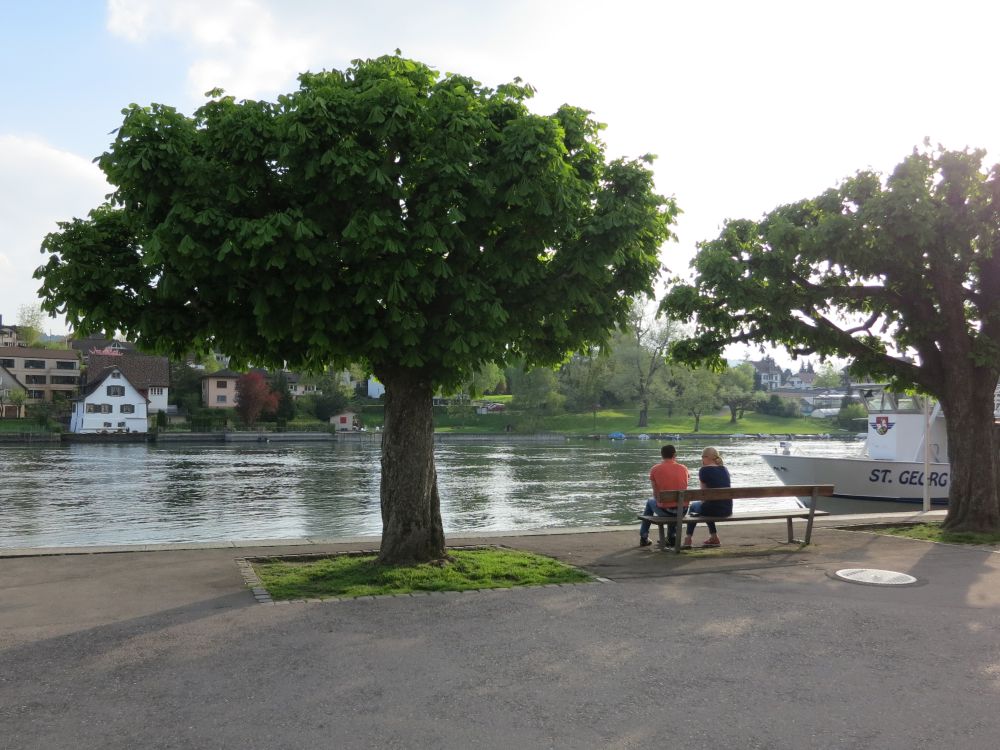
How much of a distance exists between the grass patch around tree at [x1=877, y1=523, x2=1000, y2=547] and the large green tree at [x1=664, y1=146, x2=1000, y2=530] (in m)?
0.45

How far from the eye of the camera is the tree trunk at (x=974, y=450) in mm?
14102

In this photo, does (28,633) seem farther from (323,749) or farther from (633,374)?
(633,374)

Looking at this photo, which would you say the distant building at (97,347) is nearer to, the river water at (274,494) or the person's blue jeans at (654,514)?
the river water at (274,494)

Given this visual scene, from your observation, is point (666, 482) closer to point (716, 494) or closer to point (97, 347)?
point (716, 494)

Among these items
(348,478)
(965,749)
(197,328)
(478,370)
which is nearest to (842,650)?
(965,749)

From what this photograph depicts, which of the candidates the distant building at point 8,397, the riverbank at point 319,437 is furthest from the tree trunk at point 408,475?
the distant building at point 8,397

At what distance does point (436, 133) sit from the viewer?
29.0 feet

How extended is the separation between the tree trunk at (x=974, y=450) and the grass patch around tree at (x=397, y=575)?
7.85 meters

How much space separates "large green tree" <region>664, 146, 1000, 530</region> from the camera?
43.6ft

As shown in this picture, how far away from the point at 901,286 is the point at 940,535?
4060 mm

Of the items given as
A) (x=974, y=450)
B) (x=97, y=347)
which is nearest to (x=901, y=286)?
(x=974, y=450)

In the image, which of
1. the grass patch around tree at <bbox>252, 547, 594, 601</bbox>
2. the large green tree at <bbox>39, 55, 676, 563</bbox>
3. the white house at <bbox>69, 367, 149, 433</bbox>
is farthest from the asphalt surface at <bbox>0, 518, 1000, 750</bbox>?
the white house at <bbox>69, 367, 149, 433</bbox>

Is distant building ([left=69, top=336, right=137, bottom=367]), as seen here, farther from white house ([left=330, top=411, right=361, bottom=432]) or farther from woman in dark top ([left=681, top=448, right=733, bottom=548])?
woman in dark top ([left=681, top=448, right=733, bottom=548])

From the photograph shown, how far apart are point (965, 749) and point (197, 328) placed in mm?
7937
